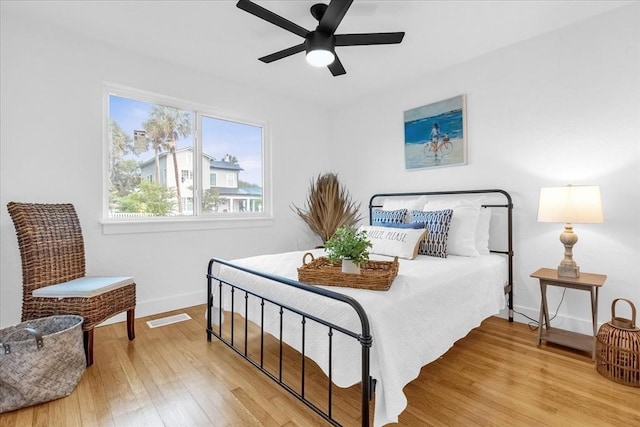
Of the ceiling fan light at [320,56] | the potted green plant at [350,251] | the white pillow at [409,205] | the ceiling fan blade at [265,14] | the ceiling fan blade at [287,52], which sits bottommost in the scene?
the potted green plant at [350,251]

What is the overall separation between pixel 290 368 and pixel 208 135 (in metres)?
2.70

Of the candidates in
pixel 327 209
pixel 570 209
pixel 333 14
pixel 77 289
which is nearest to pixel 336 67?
pixel 333 14

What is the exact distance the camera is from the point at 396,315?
60.7 inches

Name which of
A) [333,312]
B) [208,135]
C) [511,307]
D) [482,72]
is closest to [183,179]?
[208,135]

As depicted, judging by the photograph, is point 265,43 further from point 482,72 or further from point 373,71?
point 482,72

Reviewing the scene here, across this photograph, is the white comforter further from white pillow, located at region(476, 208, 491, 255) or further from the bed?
white pillow, located at region(476, 208, 491, 255)

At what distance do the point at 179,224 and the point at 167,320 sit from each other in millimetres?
956

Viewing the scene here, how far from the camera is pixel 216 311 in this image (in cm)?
254

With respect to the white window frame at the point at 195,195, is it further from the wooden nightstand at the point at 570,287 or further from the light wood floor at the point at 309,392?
the wooden nightstand at the point at 570,287

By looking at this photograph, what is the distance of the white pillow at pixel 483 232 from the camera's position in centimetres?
283

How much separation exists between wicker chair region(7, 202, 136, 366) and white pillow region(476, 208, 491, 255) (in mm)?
2967

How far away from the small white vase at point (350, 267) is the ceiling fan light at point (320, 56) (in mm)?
1424

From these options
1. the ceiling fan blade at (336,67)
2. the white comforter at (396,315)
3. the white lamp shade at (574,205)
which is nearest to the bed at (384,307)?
the white comforter at (396,315)

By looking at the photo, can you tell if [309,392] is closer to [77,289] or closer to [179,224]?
[77,289]
